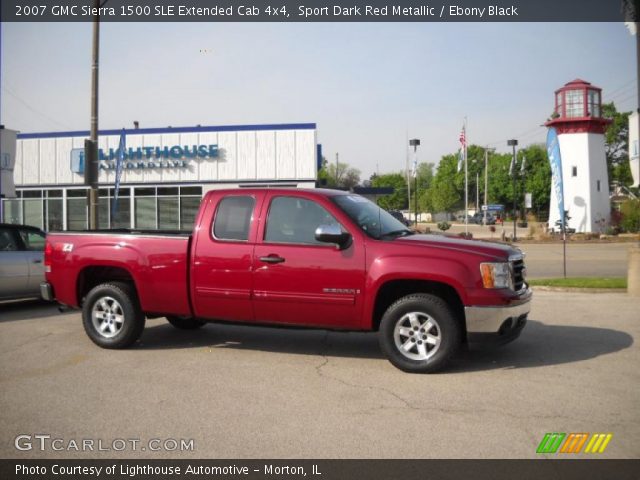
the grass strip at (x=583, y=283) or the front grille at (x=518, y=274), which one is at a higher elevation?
the front grille at (x=518, y=274)

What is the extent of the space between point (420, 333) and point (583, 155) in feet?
134

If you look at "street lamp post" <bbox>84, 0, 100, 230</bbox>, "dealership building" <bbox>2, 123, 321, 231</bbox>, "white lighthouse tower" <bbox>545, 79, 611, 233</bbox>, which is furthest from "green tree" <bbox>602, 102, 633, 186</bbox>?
"street lamp post" <bbox>84, 0, 100, 230</bbox>

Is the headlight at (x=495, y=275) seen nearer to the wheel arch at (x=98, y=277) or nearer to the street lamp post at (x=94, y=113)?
the wheel arch at (x=98, y=277)

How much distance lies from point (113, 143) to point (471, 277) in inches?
1159

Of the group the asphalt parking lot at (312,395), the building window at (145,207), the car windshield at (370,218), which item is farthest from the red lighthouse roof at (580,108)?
the car windshield at (370,218)

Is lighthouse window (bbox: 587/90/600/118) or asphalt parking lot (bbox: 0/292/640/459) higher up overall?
lighthouse window (bbox: 587/90/600/118)

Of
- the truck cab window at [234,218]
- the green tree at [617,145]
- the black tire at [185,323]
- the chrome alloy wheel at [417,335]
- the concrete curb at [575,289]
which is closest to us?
the chrome alloy wheel at [417,335]

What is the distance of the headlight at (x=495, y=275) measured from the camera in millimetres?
5906

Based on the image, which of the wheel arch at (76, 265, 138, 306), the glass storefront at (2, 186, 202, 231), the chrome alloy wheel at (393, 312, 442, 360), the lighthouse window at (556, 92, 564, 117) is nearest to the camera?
the chrome alloy wheel at (393, 312, 442, 360)

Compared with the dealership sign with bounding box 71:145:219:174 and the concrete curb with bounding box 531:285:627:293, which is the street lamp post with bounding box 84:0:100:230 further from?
the dealership sign with bounding box 71:145:219:174

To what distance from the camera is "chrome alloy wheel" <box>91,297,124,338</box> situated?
7266 millimetres

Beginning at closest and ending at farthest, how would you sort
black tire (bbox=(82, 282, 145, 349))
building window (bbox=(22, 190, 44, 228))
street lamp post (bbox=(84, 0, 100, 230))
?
1. black tire (bbox=(82, 282, 145, 349))
2. street lamp post (bbox=(84, 0, 100, 230))
3. building window (bbox=(22, 190, 44, 228))

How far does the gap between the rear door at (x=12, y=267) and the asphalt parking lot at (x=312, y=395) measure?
2.24 m

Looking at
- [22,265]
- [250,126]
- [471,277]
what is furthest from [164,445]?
[250,126]
